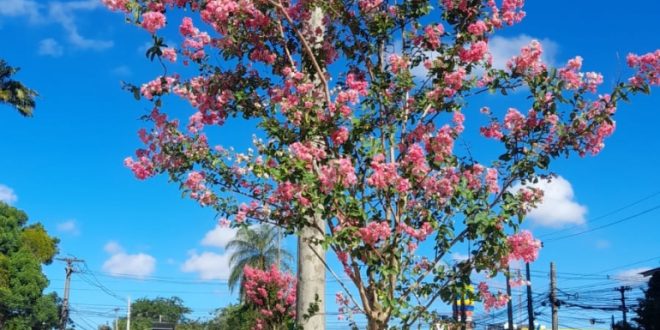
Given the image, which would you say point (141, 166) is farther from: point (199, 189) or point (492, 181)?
point (492, 181)

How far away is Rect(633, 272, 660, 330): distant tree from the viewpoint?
3275cm

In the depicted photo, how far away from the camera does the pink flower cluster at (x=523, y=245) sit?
452 cm

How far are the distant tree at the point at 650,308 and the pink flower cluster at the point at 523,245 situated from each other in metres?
31.0

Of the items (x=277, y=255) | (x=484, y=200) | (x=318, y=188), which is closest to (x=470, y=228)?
(x=484, y=200)

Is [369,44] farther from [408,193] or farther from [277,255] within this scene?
[277,255]

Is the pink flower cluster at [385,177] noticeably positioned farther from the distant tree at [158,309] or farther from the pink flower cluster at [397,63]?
the distant tree at [158,309]

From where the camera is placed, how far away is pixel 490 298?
505 cm

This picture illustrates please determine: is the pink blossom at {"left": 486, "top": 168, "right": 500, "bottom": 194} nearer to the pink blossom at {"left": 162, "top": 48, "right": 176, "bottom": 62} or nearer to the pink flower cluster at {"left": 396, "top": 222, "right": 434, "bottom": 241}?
the pink flower cluster at {"left": 396, "top": 222, "right": 434, "bottom": 241}

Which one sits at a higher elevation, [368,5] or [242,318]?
[368,5]

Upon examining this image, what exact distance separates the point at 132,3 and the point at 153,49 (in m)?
0.32

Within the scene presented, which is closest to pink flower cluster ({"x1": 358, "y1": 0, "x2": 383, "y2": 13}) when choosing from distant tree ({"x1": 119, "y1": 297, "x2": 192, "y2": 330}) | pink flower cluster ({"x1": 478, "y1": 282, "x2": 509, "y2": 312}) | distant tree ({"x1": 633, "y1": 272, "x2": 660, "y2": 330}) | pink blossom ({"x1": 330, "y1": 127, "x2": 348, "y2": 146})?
pink blossom ({"x1": 330, "y1": 127, "x2": 348, "y2": 146})

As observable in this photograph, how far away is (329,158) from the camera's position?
4777 mm

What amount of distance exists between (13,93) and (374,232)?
78.6 feet

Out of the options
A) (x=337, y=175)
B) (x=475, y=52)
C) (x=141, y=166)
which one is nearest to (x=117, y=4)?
(x=141, y=166)
